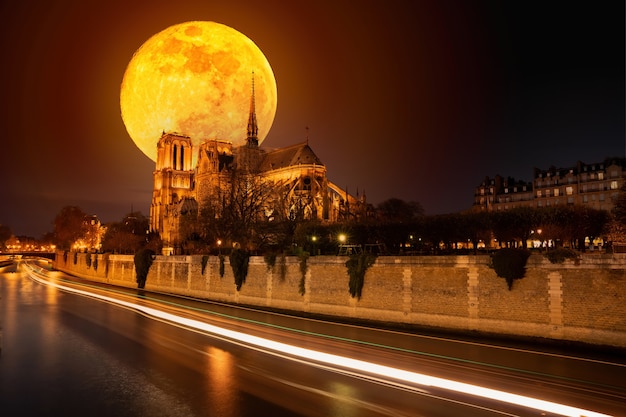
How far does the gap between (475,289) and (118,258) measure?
4914 cm

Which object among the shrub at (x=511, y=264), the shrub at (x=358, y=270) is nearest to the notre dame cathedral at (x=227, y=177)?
the shrub at (x=358, y=270)

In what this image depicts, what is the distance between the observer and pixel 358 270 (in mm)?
26531

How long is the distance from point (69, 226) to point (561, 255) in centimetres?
11677

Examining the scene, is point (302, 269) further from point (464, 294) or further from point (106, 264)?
point (106, 264)

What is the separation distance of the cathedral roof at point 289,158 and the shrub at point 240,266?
191 feet

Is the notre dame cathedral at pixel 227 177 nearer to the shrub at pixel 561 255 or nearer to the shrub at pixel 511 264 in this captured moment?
the shrub at pixel 511 264

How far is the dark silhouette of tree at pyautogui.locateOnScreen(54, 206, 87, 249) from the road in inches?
3989

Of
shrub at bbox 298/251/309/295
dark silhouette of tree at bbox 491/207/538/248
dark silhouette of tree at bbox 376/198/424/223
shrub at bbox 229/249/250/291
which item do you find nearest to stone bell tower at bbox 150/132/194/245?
dark silhouette of tree at bbox 376/198/424/223

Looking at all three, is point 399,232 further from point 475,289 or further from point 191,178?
point 191,178

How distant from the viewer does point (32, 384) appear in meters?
12.5

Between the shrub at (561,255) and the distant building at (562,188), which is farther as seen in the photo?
the distant building at (562,188)

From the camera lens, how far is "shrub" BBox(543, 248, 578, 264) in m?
19.1

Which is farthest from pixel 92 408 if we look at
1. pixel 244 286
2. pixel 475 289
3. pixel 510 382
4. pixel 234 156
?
pixel 234 156

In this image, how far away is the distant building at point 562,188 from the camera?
8038cm
